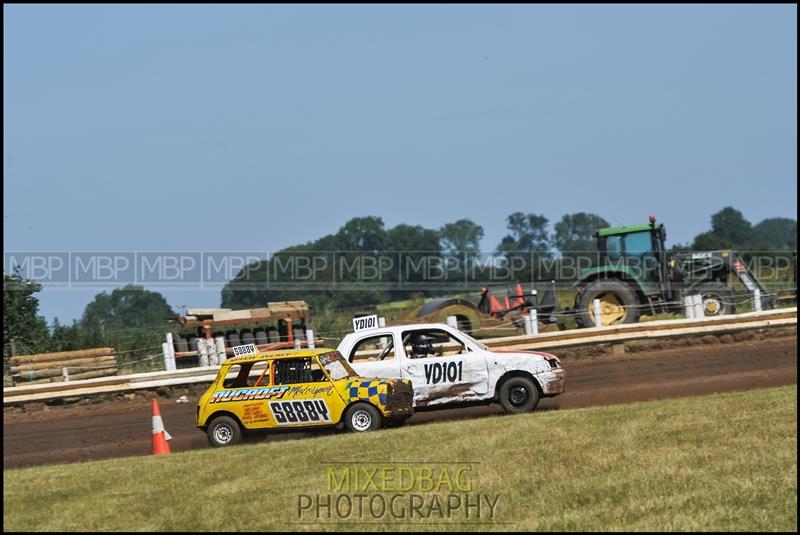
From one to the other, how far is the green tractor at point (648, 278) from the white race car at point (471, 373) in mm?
9604

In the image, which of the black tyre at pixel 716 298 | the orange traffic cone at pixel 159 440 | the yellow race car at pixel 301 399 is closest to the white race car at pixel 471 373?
the yellow race car at pixel 301 399

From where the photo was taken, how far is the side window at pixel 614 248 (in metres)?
25.0

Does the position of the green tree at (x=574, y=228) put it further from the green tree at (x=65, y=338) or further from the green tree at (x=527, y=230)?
the green tree at (x=65, y=338)

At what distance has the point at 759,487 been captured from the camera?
8.67 m

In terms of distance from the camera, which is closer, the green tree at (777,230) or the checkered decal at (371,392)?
the checkered decal at (371,392)

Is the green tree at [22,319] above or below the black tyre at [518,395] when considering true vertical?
above

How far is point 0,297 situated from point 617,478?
49.1ft

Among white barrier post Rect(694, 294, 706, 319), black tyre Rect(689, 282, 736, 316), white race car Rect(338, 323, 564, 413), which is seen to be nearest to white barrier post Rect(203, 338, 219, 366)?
white race car Rect(338, 323, 564, 413)

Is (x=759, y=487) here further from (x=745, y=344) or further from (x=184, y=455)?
(x=745, y=344)

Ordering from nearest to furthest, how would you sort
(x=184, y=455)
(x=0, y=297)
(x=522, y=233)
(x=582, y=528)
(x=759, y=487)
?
(x=582, y=528)
(x=759, y=487)
(x=184, y=455)
(x=0, y=297)
(x=522, y=233)

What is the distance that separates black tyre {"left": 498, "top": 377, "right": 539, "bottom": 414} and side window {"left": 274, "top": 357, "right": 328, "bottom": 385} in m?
2.69

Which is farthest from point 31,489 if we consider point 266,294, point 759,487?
point 266,294

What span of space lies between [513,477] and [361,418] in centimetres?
463

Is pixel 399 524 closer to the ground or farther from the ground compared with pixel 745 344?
closer to the ground
